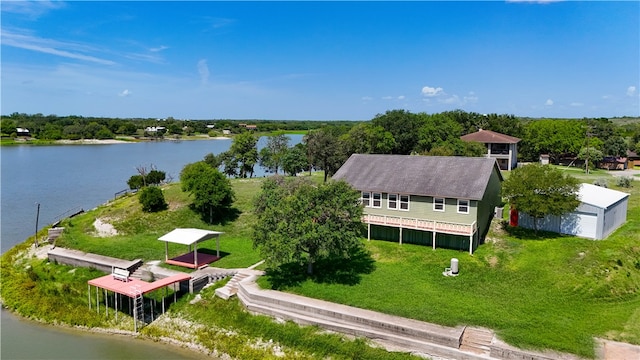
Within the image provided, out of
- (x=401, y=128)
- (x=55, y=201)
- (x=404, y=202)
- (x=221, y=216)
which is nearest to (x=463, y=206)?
(x=404, y=202)

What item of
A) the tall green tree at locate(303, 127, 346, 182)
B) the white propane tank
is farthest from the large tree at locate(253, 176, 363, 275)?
the tall green tree at locate(303, 127, 346, 182)

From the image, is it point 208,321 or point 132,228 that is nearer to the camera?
point 208,321

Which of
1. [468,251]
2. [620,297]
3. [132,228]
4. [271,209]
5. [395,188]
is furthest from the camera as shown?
[132,228]

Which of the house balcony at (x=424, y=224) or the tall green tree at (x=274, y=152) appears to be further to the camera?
the tall green tree at (x=274, y=152)

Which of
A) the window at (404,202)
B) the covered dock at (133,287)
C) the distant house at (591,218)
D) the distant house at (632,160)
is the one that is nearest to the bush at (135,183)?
the covered dock at (133,287)

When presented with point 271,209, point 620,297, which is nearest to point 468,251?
point 620,297

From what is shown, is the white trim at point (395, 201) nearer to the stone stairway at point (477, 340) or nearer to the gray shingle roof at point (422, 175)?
the gray shingle roof at point (422, 175)

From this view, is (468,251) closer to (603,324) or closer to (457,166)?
(457,166)

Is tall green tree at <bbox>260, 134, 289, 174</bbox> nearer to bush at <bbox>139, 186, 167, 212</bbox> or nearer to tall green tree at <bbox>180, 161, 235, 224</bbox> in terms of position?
tall green tree at <bbox>180, 161, 235, 224</bbox>
